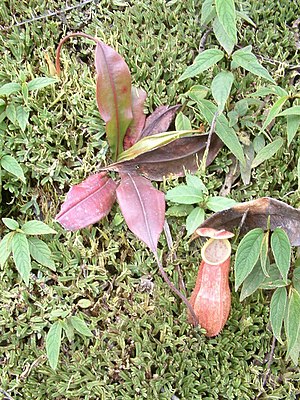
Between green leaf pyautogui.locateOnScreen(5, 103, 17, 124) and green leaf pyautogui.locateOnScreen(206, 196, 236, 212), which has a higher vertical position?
green leaf pyautogui.locateOnScreen(5, 103, 17, 124)

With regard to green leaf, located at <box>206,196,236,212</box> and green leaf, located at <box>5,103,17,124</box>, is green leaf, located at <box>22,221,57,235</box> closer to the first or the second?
green leaf, located at <box>5,103,17,124</box>

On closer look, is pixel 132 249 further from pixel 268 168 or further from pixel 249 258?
pixel 268 168

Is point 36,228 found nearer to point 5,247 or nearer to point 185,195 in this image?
point 5,247

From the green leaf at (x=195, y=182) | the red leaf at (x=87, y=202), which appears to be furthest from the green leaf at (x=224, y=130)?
the red leaf at (x=87, y=202)

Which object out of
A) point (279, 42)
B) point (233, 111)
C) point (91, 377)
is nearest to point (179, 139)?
point (233, 111)

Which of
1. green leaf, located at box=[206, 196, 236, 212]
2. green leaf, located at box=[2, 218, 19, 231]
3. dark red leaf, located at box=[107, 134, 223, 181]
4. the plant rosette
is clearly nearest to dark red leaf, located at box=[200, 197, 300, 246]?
green leaf, located at box=[206, 196, 236, 212]
